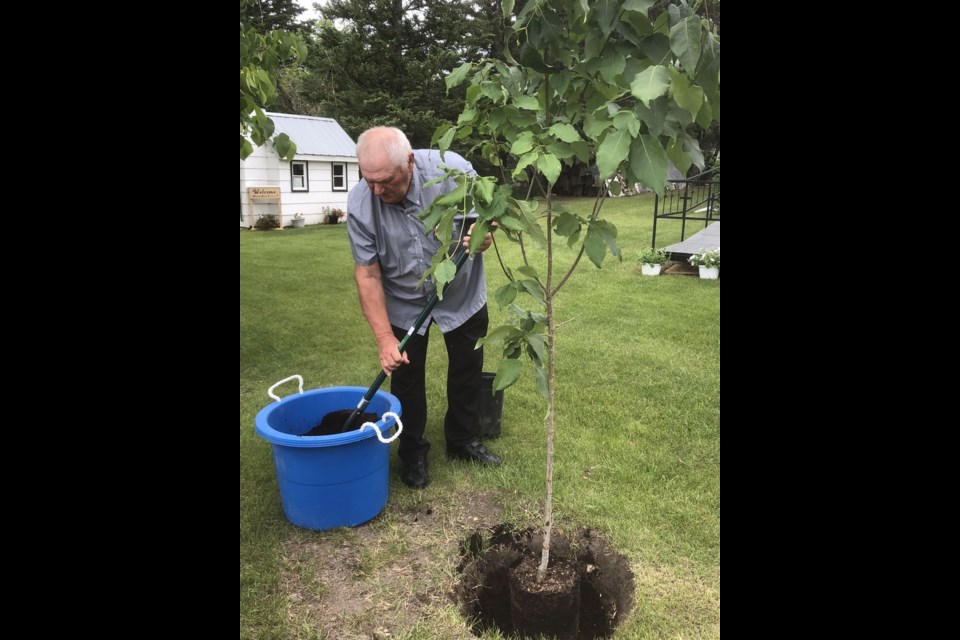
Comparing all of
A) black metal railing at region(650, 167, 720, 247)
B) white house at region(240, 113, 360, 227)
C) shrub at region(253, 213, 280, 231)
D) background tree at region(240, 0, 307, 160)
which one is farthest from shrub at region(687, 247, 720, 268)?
shrub at region(253, 213, 280, 231)

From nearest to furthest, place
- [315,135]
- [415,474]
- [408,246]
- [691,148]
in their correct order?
[691,148] < [408,246] < [415,474] < [315,135]

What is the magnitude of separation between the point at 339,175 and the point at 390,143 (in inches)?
566

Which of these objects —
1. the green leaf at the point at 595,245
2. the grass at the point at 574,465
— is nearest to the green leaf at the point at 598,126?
the green leaf at the point at 595,245

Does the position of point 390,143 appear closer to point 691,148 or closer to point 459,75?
point 459,75

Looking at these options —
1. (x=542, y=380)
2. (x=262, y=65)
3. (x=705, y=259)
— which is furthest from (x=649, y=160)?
(x=705, y=259)

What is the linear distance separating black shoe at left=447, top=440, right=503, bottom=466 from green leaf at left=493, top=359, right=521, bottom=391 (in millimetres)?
1486

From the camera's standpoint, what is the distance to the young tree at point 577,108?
1.42 m

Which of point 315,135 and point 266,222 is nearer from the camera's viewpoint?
point 266,222

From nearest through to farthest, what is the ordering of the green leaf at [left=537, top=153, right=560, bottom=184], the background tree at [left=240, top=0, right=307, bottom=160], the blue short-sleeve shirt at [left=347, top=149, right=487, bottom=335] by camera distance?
1. the green leaf at [left=537, top=153, right=560, bottom=184]
2. the blue short-sleeve shirt at [left=347, top=149, right=487, bottom=335]
3. the background tree at [left=240, top=0, right=307, bottom=160]

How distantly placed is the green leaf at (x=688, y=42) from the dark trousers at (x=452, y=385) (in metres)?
1.87

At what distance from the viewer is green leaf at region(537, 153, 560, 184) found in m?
1.54

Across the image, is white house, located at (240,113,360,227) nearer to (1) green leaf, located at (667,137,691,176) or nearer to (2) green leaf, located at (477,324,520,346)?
(2) green leaf, located at (477,324,520,346)

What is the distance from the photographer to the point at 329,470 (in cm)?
258

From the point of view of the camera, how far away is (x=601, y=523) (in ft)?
8.77
